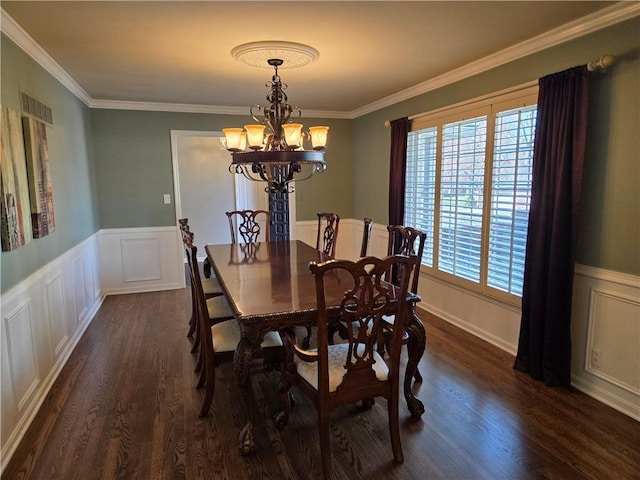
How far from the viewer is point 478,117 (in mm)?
3379

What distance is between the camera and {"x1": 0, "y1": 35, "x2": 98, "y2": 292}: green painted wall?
2315 millimetres

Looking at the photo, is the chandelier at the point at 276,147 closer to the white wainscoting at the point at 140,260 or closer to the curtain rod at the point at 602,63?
the curtain rod at the point at 602,63

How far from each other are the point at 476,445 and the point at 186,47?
3.06 m

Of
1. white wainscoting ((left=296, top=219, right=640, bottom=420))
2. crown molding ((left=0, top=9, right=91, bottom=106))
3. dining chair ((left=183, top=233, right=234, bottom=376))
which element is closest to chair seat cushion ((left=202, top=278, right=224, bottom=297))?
dining chair ((left=183, top=233, right=234, bottom=376))

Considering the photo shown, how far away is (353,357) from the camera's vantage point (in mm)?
2012

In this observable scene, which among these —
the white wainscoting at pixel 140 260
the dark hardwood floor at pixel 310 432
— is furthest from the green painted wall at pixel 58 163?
the dark hardwood floor at pixel 310 432

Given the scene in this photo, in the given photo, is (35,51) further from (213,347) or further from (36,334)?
(213,347)

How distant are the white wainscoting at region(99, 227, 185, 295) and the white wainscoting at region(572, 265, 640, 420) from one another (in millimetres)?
4340

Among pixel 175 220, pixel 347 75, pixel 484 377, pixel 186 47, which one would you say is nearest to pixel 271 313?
pixel 484 377

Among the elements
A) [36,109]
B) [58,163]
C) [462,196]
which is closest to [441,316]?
[462,196]

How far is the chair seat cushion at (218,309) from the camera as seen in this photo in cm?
289

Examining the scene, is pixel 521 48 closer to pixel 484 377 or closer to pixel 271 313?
pixel 484 377

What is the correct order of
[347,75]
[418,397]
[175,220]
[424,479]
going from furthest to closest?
[175,220], [347,75], [418,397], [424,479]

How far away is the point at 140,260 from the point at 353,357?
3.91 metres
